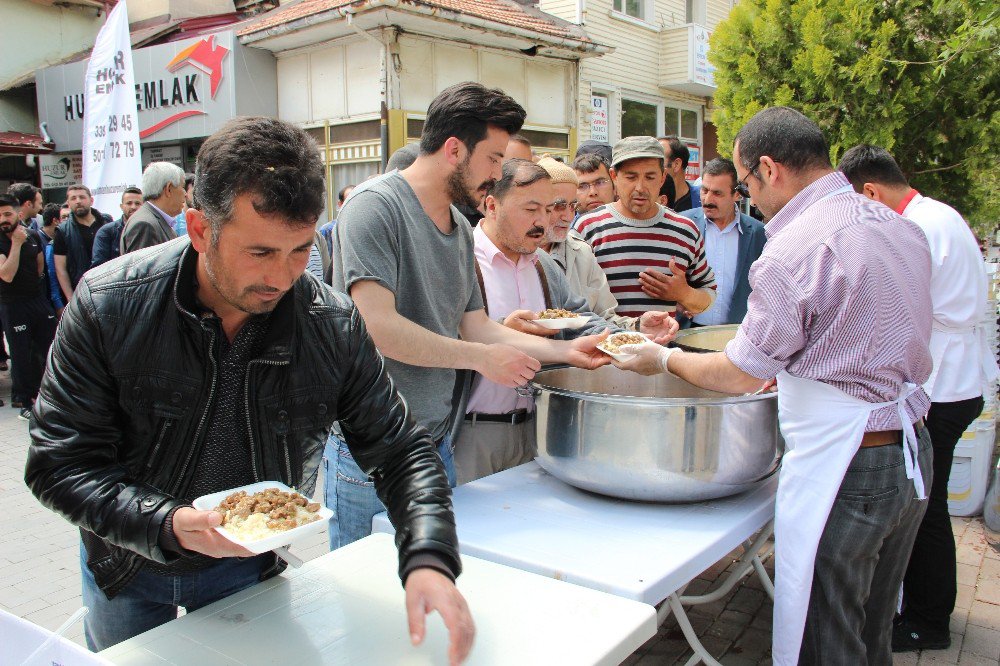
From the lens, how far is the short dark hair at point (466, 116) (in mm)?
2252

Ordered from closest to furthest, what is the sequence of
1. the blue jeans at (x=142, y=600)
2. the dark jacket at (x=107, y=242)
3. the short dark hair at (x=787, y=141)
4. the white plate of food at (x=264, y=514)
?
the white plate of food at (x=264, y=514)
the blue jeans at (x=142, y=600)
the short dark hair at (x=787, y=141)
the dark jacket at (x=107, y=242)

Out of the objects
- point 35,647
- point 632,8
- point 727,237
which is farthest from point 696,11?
point 35,647

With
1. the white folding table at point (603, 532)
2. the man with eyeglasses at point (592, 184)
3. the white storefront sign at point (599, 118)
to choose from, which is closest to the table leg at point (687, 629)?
the white folding table at point (603, 532)

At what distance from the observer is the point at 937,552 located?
3.10 meters

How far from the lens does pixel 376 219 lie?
2098mm

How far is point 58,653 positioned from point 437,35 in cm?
1168

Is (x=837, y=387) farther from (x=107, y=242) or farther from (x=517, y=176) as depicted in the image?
(x=107, y=242)

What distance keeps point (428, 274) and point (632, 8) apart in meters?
14.3

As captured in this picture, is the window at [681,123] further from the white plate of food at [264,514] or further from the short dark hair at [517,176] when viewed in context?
the white plate of food at [264,514]

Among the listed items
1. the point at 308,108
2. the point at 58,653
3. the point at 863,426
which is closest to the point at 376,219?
the point at 58,653

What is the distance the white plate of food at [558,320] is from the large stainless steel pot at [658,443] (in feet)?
1.27

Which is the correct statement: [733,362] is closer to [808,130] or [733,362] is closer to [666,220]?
[808,130]

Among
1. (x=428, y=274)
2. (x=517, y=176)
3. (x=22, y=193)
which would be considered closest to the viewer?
(x=428, y=274)

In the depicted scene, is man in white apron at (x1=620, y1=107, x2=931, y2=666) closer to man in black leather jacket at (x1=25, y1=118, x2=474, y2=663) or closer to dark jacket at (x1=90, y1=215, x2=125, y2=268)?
man in black leather jacket at (x1=25, y1=118, x2=474, y2=663)
